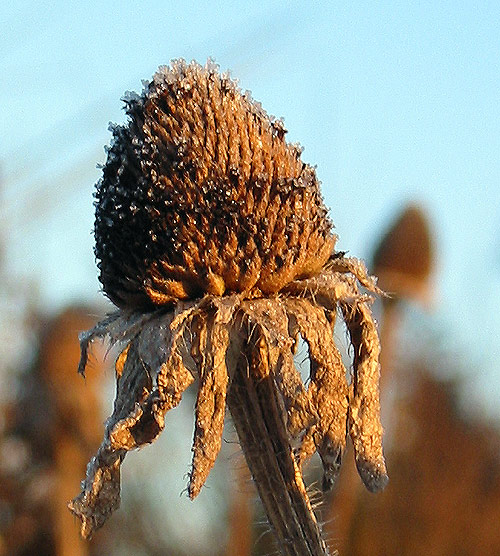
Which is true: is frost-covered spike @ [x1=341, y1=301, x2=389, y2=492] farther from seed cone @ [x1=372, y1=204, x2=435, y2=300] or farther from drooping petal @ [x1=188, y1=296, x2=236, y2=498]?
seed cone @ [x1=372, y1=204, x2=435, y2=300]

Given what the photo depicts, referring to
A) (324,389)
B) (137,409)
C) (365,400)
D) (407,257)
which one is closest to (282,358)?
(324,389)

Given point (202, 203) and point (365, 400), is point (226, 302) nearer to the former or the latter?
point (202, 203)

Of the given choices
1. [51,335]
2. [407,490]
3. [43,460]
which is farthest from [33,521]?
[407,490]

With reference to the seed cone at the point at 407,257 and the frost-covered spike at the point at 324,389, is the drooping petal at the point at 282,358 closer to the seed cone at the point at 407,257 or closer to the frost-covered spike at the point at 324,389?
the frost-covered spike at the point at 324,389

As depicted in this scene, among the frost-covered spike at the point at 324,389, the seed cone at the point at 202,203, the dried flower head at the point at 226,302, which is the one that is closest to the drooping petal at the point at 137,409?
the dried flower head at the point at 226,302

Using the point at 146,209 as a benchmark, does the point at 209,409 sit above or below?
below

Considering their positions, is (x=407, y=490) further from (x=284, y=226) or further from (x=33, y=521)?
(x=284, y=226)

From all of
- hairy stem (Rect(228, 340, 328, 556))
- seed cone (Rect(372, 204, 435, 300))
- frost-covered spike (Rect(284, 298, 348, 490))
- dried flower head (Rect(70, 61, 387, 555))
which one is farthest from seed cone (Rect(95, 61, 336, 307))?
seed cone (Rect(372, 204, 435, 300))
